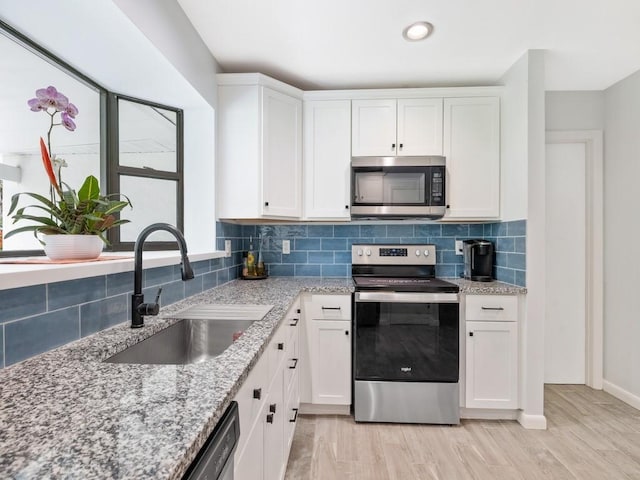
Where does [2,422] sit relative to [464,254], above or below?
below

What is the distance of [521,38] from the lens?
1958 mm

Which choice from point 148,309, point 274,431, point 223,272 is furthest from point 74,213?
point 223,272

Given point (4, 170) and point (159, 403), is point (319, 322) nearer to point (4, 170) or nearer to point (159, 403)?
point (159, 403)

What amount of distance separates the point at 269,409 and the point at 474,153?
2198 mm

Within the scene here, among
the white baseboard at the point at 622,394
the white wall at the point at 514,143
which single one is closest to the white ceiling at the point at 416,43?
the white wall at the point at 514,143

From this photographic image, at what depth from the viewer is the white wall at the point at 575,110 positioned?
262 cm

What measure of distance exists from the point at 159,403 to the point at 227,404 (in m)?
0.14

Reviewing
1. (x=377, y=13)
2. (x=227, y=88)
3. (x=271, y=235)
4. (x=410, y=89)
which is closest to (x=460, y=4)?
(x=377, y=13)

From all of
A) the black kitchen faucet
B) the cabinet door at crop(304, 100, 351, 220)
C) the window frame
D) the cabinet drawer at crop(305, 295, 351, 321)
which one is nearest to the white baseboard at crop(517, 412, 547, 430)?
the cabinet drawer at crop(305, 295, 351, 321)

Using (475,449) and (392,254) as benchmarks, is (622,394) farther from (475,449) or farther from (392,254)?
(392,254)

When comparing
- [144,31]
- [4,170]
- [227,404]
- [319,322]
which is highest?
[144,31]

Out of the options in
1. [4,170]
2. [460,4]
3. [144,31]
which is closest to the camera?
[4,170]

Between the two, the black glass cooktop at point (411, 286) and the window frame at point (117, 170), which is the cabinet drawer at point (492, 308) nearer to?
the black glass cooktop at point (411, 286)

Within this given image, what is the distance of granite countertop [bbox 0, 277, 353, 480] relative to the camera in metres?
0.48
